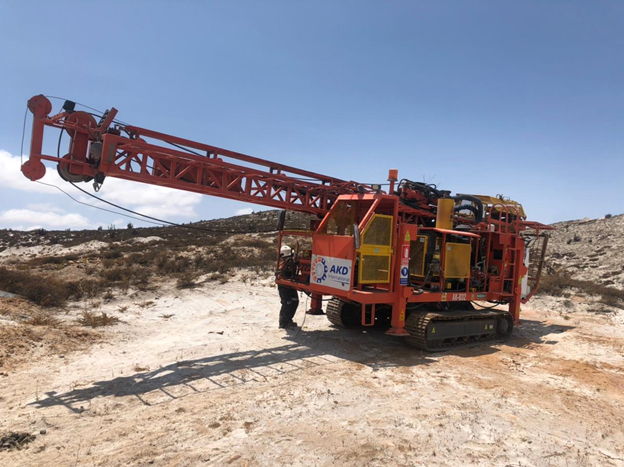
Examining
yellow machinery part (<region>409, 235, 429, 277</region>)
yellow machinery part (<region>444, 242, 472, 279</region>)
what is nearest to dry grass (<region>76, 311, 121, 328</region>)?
yellow machinery part (<region>409, 235, 429, 277</region>)

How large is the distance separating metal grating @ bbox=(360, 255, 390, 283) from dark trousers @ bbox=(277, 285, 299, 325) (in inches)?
94.3

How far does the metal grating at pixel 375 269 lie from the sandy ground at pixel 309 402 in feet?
5.33

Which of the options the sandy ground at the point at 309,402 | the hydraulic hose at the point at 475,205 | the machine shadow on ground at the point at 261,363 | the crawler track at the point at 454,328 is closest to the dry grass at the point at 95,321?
the sandy ground at the point at 309,402

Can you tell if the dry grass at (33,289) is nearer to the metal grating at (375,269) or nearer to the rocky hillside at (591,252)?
the metal grating at (375,269)

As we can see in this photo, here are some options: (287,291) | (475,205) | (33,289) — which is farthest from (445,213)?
(33,289)

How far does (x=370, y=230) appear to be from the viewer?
28.8 feet

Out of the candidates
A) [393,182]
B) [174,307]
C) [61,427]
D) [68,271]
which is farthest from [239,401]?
[68,271]

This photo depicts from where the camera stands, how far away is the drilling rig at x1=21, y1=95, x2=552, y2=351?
6.93 meters

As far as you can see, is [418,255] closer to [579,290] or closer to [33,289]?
[33,289]

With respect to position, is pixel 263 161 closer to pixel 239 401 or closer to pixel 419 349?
pixel 239 401

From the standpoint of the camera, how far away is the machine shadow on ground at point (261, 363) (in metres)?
6.35

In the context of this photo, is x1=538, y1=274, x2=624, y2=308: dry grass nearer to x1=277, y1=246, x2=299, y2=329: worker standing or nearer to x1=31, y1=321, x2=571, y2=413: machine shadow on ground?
x1=31, y1=321, x2=571, y2=413: machine shadow on ground

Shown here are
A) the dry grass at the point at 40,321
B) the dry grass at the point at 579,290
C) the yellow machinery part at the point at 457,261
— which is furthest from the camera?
the dry grass at the point at 579,290

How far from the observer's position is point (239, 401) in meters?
6.12
